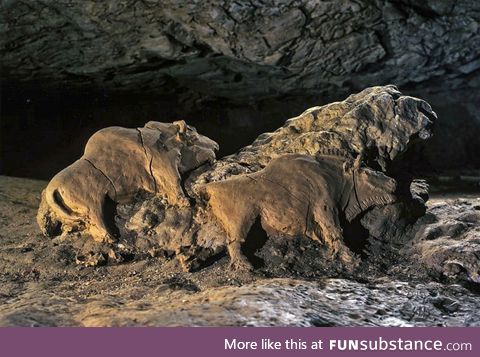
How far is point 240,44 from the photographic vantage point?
3.90 meters

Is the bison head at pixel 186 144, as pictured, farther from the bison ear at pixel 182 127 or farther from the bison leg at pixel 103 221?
the bison leg at pixel 103 221

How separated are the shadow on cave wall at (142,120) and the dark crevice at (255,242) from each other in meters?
3.11

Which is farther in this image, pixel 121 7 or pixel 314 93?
pixel 314 93

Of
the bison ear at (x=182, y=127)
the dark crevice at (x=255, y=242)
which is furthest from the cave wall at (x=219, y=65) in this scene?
the dark crevice at (x=255, y=242)

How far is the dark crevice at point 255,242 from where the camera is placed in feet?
6.56

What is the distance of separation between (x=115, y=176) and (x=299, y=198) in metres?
0.93

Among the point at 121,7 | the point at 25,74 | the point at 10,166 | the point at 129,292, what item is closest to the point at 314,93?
the point at 121,7

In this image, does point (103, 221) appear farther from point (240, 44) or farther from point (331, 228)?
point (240, 44)

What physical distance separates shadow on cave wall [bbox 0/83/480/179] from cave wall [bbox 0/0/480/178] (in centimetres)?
1

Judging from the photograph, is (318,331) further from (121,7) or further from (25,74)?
(25,74)

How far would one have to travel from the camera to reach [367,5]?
367 cm

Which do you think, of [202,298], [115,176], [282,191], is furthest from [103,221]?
[282,191]

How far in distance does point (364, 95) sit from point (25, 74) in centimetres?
339

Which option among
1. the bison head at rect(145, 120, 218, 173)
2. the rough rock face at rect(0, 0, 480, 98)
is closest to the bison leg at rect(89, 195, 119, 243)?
the bison head at rect(145, 120, 218, 173)
